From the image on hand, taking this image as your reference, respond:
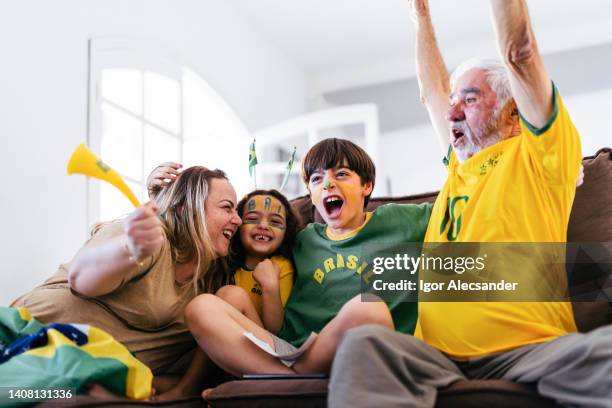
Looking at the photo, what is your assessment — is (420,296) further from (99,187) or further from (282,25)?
(282,25)

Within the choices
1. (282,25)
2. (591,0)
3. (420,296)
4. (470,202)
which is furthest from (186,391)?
(591,0)

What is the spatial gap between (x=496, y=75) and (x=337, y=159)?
1.51 ft

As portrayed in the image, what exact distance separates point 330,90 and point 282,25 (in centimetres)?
88

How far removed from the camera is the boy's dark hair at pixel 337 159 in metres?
1.79

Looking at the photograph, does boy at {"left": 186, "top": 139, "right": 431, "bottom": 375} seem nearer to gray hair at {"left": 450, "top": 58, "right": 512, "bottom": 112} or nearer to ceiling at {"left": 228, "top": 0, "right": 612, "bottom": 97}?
gray hair at {"left": 450, "top": 58, "right": 512, "bottom": 112}

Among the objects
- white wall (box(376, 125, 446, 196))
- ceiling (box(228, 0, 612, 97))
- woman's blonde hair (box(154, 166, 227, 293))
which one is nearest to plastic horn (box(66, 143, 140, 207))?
woman's blonde hair (box(154, 166, 227, 293))

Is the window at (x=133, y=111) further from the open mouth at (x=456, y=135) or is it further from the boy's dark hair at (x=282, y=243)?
the open mouth at (x=456, y=135)

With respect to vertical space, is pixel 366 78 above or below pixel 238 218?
above

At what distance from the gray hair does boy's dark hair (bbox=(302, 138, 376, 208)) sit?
345 mm

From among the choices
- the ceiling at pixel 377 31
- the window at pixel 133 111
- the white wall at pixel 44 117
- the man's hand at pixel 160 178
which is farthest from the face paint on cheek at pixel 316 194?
the ceiling at pixel 377 31

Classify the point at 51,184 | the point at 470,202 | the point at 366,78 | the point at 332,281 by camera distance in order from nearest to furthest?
the point at 470,202 → the point at 332,281 → the point at 51,184 → the point at 366,78

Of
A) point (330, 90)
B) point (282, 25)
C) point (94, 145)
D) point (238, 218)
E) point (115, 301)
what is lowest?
point (115, 301)

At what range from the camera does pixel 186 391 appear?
1526 mm

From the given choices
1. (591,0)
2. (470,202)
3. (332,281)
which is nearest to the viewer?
(470,202)
